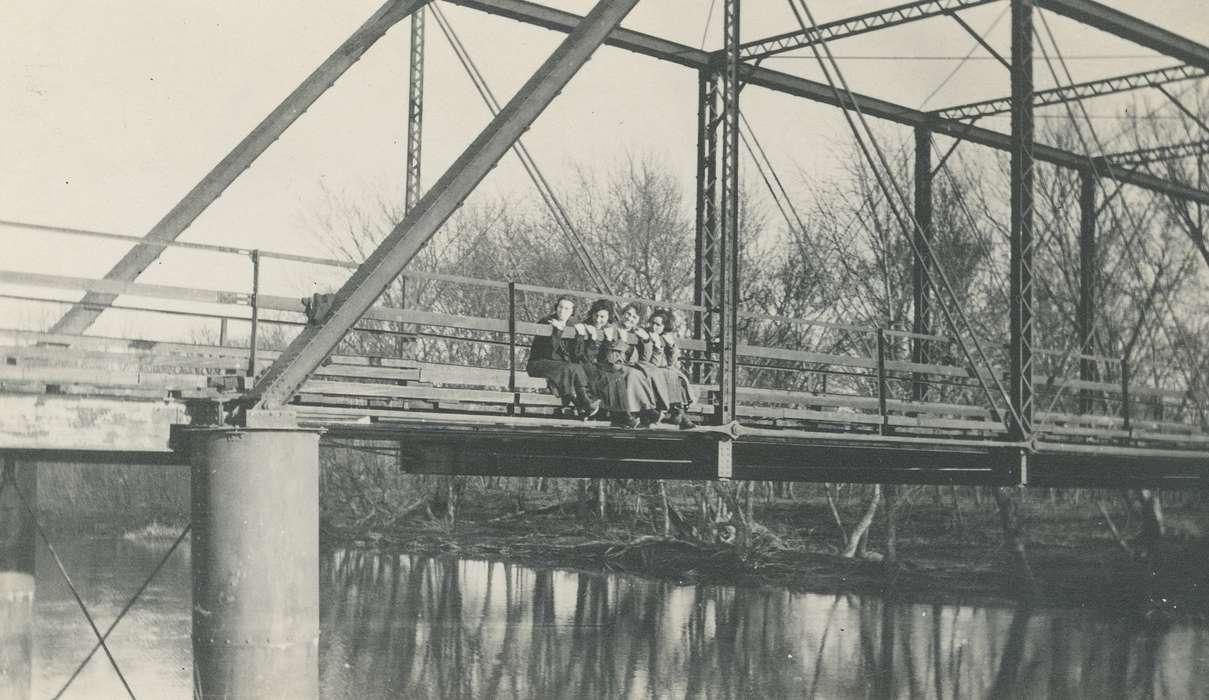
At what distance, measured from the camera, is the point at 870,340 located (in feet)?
113

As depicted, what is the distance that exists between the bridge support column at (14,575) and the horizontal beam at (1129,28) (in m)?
14.4

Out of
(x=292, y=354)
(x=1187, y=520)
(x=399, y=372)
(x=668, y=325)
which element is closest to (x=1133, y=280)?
(x=1187, y=520)

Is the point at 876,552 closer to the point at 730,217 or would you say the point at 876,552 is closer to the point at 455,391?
the point at 730,217

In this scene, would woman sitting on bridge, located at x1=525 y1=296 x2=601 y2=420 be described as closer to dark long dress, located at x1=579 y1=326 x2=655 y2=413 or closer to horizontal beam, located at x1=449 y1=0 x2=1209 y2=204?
dark long dress, located at x1=579 y1=326 x2=655 y2=413

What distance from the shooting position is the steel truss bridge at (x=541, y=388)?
32.9ft

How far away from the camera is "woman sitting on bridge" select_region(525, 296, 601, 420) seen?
1227 centimetres

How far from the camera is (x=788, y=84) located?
19.0m

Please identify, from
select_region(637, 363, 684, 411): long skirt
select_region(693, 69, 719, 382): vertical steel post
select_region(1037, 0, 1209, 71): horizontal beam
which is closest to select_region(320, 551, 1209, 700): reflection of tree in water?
select_region(693, 69, 719, 382): vertical steel post

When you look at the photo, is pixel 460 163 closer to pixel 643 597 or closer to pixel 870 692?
pixel 870 692

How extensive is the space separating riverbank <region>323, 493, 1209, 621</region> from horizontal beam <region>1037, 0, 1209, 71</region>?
12.3 m

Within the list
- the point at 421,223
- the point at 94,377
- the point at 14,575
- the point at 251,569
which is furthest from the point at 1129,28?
the point at 14,575

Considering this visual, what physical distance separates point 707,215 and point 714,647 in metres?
9.99

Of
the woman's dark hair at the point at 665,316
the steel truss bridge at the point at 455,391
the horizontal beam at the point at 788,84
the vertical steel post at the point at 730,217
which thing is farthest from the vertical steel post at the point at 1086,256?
the woman's dark hair at the point at 665,316

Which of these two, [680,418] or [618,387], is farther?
[680,418]
